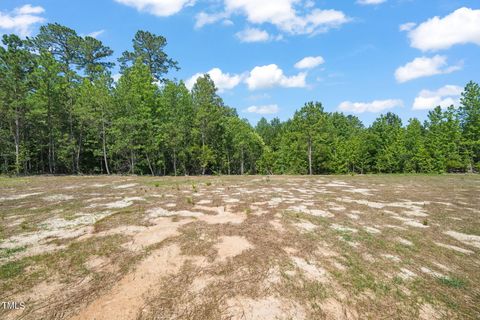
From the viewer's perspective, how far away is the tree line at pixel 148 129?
20.4 m

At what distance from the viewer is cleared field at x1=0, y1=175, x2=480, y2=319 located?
102 inches

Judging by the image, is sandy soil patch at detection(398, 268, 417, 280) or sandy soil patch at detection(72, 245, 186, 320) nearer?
sandy soil patch at detection(72, 245, 186, 320)

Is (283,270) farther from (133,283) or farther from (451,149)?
(451,149)

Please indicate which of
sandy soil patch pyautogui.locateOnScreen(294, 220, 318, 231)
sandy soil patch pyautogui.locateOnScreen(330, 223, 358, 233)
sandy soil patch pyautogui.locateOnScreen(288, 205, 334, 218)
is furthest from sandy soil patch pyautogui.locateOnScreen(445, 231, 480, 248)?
sandy soil patch pyautogui.locateOnScreen(294, 220, 318, 231)

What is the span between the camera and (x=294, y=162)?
32.1m

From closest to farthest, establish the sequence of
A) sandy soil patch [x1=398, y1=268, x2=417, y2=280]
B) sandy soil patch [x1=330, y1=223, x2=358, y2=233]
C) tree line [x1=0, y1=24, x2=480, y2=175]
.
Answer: sandy soil patch [x1=398, y1=268, x2=417, y2=280] < sandy soil patch [x1=330, y1=223, x2=358, y2=233] < tree line [x1=0, y1=24, x2=480, y2=175]

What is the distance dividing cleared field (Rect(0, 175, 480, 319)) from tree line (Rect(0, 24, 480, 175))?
16565 mm

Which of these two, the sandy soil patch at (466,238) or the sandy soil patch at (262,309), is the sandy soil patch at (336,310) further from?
the sandy soil patch at (466,238)

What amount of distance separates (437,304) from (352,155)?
3091 cm

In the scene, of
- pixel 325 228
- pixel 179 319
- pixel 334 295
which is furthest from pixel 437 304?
pixel 179 319

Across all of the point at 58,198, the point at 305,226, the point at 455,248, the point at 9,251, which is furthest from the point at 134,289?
the point at 58,198

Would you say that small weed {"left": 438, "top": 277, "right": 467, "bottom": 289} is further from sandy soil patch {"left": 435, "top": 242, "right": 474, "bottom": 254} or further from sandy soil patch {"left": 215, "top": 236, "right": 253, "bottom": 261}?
sandy soil patch {"left": 215, "top": 236, "right": 253, "bottom": 261}

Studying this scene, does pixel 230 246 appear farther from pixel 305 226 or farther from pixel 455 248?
pixel 455 248

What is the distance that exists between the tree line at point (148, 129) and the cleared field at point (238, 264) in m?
16.6
